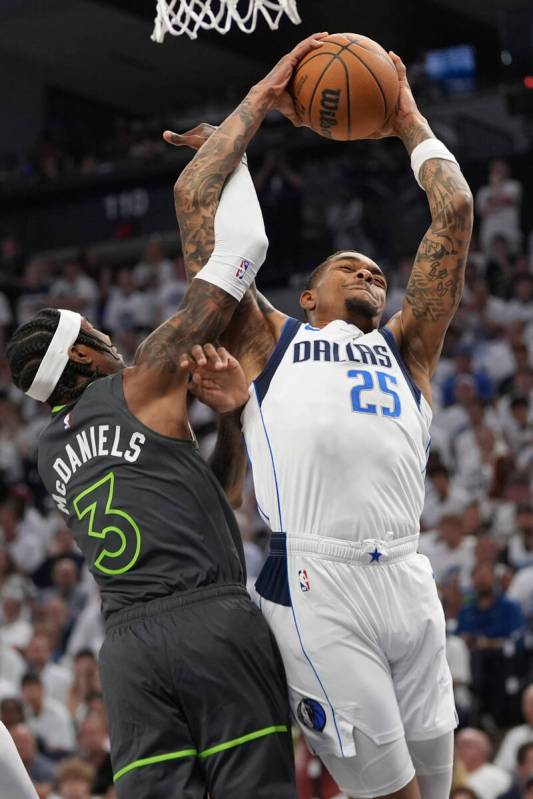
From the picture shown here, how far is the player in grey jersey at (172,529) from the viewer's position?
3.90 metres

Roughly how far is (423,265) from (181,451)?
1040 mm

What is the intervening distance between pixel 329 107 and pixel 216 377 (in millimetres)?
994

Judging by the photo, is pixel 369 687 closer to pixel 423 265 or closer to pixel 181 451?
pixel 181 451

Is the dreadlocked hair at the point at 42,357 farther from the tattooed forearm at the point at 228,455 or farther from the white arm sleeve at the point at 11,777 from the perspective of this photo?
the white arm sleeve at the point at 11,777

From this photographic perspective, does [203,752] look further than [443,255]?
No

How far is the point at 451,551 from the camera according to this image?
9836 mm

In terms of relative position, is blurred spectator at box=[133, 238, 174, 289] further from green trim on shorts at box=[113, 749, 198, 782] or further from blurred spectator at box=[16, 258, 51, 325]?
green trim on shorts at box=[113, 749, 198, 782]

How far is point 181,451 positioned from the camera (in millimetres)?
4148

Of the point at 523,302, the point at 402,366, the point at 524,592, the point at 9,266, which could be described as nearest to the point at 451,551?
the point at 524,592

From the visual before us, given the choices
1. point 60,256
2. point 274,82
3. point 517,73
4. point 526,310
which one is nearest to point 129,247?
point 60,256

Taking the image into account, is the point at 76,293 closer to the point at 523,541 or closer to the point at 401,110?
the point at 523,541

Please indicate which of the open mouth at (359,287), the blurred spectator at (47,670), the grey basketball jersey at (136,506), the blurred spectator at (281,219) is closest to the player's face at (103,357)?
the grey basketball jersey at (136,506)

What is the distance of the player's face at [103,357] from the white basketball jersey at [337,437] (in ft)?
1.57

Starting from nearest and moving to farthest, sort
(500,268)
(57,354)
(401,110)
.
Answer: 1. (57,354)
2. (401,110)
3. (500,268)
